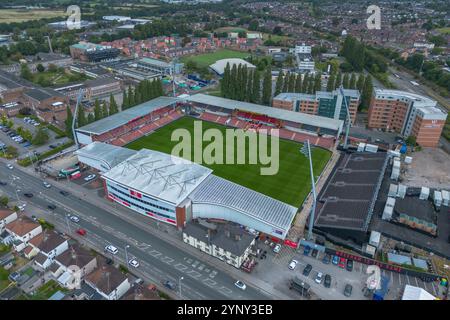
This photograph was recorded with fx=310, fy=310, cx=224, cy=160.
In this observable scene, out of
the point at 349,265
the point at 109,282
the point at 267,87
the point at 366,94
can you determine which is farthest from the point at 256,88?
the point at 109,282

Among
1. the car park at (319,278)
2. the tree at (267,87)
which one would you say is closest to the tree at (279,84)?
the tree at (267,87)

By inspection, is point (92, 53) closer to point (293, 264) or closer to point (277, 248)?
point (277, 248)

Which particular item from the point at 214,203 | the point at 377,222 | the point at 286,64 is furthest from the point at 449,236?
the point at 286,64

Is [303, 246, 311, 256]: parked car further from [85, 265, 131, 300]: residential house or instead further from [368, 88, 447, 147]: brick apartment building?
[368, 88, 447, 147]: brick apartment building

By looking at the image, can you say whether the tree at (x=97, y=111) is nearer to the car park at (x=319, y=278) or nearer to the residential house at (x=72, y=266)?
the residential house at (x=72, y=266)

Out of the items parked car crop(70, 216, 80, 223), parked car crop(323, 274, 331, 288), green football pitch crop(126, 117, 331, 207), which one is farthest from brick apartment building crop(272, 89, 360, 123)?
parked car crop(70, 216, 80, 223)
